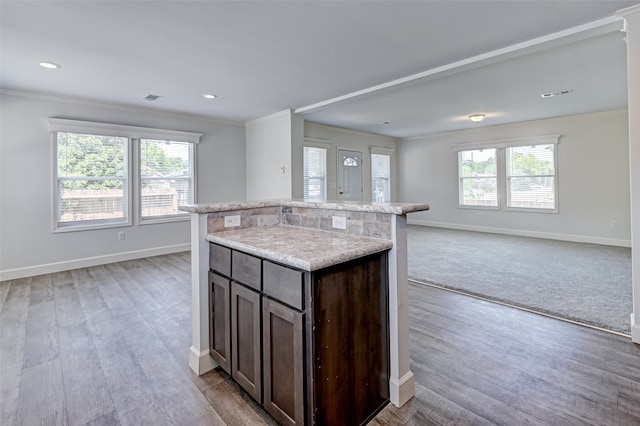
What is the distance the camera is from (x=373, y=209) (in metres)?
1.71

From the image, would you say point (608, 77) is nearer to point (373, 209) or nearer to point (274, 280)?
point (373, 209)

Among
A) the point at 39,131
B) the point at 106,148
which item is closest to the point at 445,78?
the point at 106,148

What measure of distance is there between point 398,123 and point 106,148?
5450 millimetres

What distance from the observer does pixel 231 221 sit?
2117 millimetres

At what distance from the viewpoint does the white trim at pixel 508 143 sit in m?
6.31

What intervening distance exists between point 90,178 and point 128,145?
75cm

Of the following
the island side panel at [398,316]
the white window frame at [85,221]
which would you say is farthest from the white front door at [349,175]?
the island side panel at [398,316]

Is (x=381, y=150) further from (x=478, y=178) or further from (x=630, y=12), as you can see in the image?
(x=630, y=12)

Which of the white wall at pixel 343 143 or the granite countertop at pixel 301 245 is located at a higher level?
the white wall at pixel 343 143

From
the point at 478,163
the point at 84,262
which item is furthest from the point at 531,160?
the point at 84,262

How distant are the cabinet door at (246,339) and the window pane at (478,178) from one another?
23.3ft

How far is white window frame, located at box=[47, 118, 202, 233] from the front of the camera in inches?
171

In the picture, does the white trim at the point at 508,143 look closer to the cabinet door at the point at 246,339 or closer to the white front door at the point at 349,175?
the white front door at the point at 349,175

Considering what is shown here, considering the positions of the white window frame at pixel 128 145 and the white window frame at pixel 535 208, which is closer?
the white window frame at pixel 128 145
